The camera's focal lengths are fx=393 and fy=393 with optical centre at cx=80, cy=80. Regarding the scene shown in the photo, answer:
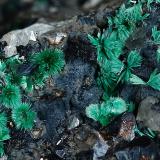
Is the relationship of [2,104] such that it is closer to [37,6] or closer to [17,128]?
[17,128]

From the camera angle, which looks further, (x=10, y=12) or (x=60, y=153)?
(x=10, y=12)

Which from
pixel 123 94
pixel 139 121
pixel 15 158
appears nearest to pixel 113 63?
pixel 123 94

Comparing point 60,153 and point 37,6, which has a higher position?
point 37,6

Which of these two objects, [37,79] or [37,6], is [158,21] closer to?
[37,79]

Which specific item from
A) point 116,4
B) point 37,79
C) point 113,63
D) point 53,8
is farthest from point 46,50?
point 53,8

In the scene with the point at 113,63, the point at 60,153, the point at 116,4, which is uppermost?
the point at 116,4

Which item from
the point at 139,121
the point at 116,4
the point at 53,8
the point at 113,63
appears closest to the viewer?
the point at 139,121

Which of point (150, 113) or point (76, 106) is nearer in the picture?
point (150, 113)

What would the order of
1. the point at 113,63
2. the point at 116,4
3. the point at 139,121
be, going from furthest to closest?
the point at 116,4, the point at 113,63, the point at 139,121
